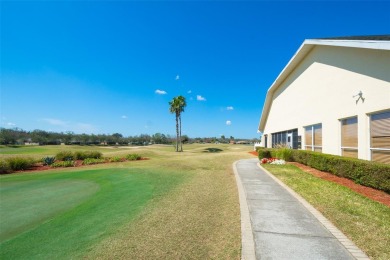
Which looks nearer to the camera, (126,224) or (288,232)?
(288,232)

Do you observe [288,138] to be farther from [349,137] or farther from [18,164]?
[18,164]

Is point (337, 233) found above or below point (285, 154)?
below

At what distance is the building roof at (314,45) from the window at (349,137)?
400cm

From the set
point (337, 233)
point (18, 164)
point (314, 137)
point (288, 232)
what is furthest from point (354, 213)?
point (18, 164)

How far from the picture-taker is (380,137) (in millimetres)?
9938

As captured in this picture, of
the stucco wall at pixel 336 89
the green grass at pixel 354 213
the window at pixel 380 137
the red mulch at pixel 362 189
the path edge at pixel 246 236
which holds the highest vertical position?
the stucco wall at pixel 336 89

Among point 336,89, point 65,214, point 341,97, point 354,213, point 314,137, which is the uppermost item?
point 336,89

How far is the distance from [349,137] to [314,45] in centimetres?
880

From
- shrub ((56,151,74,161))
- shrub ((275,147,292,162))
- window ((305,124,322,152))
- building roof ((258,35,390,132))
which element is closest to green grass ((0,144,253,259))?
building roof ((258,35,390,132))

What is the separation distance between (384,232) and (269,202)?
3.00 meters

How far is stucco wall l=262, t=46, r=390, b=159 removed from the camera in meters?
10.1

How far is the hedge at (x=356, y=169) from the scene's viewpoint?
786 centimetres

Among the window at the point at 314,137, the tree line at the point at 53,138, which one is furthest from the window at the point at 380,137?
the tree line at the point at 53,138

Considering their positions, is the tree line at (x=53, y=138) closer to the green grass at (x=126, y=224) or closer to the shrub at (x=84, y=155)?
the shrub at (x=84, y=155)
